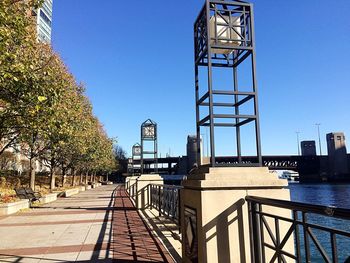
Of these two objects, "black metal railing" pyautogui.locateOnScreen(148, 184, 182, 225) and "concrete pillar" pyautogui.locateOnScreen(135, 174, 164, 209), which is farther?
"concrete pillar" pyautogui.locateOnScreen(135, 174, 164, 209)

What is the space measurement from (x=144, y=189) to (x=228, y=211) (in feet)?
36.4

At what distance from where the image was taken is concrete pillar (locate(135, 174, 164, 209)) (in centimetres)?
1516

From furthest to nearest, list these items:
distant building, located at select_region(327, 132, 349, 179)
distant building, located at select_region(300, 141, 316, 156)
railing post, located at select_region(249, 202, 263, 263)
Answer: distant building, located at select_region(300, 141, 316, 156)
distant building, located at select_region(327, 132, 349, 179)
railing post, located at select_region(249, 202, 263, 263)

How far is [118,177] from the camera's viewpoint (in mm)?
119062

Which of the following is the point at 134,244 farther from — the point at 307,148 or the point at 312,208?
the point at 307,148

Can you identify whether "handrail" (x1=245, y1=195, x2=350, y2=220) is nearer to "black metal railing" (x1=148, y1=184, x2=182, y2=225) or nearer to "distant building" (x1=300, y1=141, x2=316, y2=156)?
"black metal railing" (x1=148, y1=184, x2=182, y2=225)

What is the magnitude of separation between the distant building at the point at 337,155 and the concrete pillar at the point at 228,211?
110286 mm

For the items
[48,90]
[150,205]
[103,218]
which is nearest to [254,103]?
[48,90]

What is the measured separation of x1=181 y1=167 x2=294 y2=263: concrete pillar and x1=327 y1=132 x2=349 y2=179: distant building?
110 metres

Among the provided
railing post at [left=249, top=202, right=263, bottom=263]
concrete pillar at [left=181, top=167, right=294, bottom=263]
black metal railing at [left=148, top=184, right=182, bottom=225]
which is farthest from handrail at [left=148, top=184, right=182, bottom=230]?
railing post at [left=249, top=202, right=263, bottom=263]

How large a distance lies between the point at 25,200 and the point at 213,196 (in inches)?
582

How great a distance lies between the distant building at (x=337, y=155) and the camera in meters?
107

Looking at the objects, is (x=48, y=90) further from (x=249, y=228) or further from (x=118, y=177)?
(x=118, y=177)

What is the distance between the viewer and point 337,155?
11144cm
